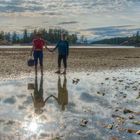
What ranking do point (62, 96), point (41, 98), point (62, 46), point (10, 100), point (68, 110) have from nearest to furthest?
point (68, 110) < point (10, 100) < point (41, 98) < point (62, 96) < point (62, 46)

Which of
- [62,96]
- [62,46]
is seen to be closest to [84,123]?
[62,96]

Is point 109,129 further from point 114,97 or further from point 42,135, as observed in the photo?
point 114,97

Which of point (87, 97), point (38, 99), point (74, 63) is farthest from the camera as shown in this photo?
point (74, 63)

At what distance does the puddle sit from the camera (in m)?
9.91

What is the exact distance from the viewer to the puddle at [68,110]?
9.91 metres

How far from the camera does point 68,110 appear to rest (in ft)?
42.3

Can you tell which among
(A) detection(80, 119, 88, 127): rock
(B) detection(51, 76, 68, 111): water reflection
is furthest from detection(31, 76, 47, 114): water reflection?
(A) detection(80, 119, 88, 127): rock

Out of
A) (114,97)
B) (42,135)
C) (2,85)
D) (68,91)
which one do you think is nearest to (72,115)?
(42,135)

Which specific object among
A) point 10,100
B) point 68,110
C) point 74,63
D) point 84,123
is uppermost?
point 84,123

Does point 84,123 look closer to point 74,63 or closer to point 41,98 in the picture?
point 41,98

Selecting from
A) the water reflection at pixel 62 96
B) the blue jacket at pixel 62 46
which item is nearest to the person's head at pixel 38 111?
the water reflection at pixel 62 96

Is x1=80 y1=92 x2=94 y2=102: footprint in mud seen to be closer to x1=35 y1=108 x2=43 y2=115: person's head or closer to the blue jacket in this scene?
x1=35 y1=108 x2=43 y2=115: person's head

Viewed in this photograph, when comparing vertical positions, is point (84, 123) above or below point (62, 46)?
above

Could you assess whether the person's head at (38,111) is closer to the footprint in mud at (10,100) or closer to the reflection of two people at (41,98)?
the reflection of two people at (41,98)
